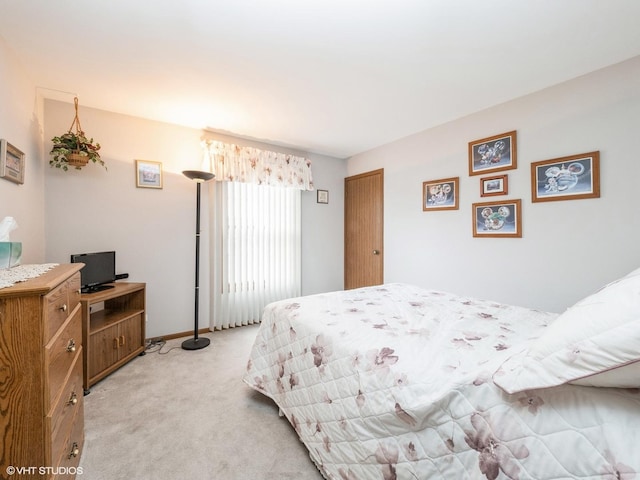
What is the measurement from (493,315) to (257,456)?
1628mm

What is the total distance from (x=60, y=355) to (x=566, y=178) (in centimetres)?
342

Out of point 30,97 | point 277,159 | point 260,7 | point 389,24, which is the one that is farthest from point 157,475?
point 277,159

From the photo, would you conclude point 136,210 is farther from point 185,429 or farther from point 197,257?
point 185,429

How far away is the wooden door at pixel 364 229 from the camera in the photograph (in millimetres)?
3865

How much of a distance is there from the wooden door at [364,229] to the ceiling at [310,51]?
1339 millimetres

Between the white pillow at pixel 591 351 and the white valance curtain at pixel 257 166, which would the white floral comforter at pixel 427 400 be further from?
the white valance curtain at pixel 257 166

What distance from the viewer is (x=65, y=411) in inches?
44.4

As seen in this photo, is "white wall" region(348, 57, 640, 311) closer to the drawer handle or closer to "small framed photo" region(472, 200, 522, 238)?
"small framed photo" region(472, 200, 522, 238)

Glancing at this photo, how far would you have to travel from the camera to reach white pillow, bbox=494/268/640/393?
657 mm

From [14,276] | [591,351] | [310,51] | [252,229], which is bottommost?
[591,351]

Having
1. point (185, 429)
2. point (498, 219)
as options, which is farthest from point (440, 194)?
point (185, 429)

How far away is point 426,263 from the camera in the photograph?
128 inches

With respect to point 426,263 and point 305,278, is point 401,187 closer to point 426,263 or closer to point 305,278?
point 426,263

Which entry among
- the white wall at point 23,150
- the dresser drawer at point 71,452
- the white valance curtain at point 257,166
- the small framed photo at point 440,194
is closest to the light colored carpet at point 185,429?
the dresser drawer at point 71,452
